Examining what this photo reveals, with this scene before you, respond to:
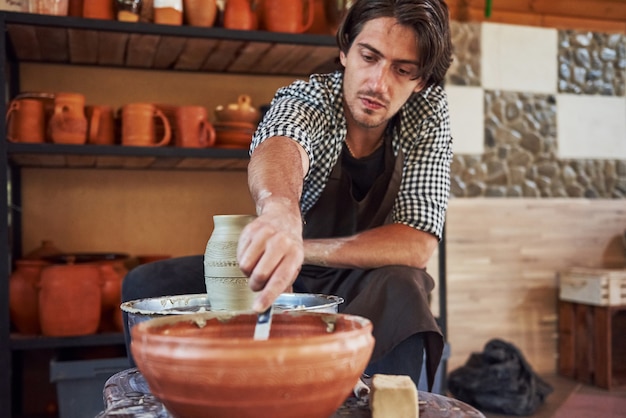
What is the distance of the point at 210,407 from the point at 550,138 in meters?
3.08

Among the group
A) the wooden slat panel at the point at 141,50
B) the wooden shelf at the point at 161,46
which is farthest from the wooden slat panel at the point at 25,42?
the wooden slat panel at the point at 141,50

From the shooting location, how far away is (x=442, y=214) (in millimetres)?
1847

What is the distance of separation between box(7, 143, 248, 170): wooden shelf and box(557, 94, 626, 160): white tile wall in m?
1.73

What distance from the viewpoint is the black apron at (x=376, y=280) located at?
1.49m

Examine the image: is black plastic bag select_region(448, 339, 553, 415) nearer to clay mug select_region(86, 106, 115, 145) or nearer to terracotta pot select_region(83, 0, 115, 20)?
clay mug select_region(86, 106, 115, 145)

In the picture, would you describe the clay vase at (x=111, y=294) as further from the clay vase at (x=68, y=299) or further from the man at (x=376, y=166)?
the man at (x=376, y=166)

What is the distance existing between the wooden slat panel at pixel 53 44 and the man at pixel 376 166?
983 mm

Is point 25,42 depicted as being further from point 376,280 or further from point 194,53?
point 376,280

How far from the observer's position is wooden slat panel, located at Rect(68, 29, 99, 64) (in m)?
2.37

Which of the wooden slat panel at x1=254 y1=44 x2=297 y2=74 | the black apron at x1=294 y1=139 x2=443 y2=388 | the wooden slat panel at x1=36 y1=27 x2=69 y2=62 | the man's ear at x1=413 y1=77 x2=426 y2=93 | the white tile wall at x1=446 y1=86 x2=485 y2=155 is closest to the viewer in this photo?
the black apron at x1=294 y1=139 x2=443 y2=388

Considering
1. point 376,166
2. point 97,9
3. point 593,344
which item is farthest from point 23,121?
point 593,344

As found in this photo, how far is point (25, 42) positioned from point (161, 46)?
48 centimetres

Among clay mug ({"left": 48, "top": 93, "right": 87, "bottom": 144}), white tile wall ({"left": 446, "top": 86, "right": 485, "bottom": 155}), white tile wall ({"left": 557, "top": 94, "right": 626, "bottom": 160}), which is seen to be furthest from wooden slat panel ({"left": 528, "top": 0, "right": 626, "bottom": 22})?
clay mug ({"left": 48, "top": 93, "right": 87, "bottom": 144})

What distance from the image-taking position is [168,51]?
2.61 m
